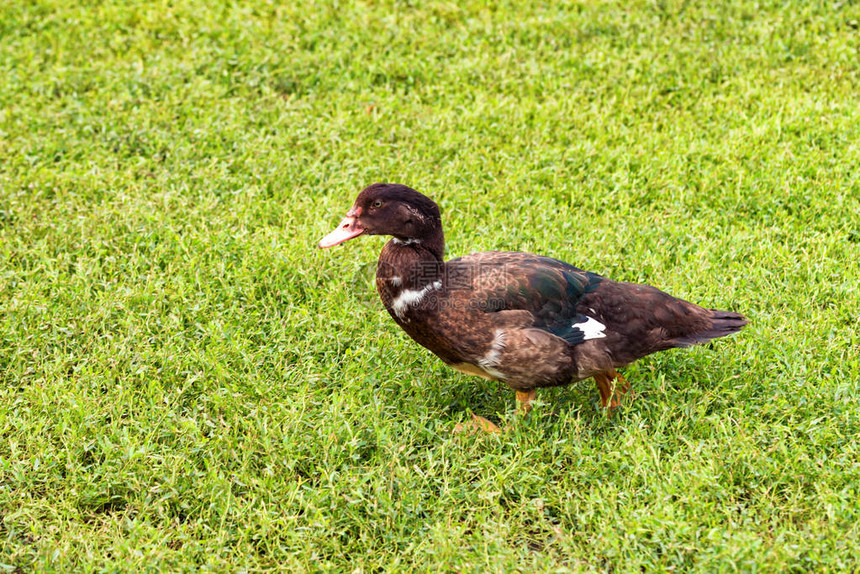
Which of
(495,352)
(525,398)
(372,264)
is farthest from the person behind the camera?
(372,264)

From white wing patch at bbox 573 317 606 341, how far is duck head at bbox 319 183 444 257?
0.90 m

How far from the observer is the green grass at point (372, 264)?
4051 millimetres

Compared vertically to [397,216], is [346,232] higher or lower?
lower

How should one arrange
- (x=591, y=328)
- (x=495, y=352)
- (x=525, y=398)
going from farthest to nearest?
(x=525, y=398)
(x=591, y=328)
(x=495, y=352)

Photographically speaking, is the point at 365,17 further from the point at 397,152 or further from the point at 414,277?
the point at 414,277

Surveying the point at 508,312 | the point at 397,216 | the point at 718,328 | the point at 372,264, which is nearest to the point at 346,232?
the point at 397,216

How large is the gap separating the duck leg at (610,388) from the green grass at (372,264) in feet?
0.31

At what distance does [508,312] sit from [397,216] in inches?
31.1

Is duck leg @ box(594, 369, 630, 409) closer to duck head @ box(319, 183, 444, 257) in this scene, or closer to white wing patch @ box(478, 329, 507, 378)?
white wing patch @ box(478, 329, 507, 378)

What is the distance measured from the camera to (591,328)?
463 centimetres

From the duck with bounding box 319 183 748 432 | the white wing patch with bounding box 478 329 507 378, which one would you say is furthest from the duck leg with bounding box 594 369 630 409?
the white wing patch with bounding box 478 329 507 378

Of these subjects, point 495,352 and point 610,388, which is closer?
point 495,352

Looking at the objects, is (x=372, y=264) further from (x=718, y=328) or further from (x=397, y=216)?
(x=718, y=328)

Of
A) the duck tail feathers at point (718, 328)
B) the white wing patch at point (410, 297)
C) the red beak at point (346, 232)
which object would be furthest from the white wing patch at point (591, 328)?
the red beak at point (346, 232)
